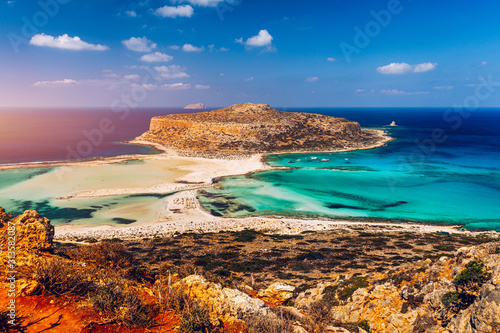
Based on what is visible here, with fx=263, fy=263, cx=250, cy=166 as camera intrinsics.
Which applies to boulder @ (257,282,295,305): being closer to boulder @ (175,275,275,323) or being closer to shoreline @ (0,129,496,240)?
Result: boulder @ (175,275,275,323)

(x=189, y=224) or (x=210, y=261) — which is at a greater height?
(x=210, y=261)

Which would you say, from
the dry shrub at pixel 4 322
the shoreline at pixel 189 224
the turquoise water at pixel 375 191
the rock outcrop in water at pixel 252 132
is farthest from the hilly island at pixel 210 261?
the rock outcrop in water at pixel 252 132

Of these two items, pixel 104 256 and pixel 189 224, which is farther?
pixel 189 224

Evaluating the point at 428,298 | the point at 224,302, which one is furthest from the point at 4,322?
the point at 428,298

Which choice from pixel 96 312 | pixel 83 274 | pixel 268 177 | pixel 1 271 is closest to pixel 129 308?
pixel 96 312

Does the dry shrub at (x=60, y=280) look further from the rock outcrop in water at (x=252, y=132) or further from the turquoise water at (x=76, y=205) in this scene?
the rock outcrop in water at (x=252, y=132)

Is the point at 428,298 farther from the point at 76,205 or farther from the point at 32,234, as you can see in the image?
the point at 76,205

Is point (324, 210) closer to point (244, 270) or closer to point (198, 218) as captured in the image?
point (198, 218)
